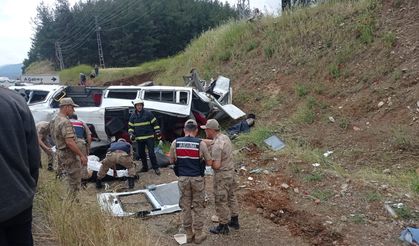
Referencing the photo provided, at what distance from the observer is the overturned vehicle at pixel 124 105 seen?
1089 centimetres

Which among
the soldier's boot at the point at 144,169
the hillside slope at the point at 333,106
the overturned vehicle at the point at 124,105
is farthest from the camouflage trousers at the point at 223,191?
the overturned vehicle at the point at 124,105

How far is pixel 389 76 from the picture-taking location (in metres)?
11.2

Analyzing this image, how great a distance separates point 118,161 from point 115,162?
68mm

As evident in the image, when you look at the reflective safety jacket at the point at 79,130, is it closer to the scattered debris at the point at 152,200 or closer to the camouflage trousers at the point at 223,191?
the scattered debris at the point at 152,200

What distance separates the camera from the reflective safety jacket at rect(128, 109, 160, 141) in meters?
9.06

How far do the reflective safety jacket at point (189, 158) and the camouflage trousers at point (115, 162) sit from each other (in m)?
2.82

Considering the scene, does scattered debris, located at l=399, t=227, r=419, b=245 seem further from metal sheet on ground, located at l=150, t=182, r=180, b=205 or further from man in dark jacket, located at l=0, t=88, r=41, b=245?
man in dark jacket, located at l=0, t=88, r=41, b=245

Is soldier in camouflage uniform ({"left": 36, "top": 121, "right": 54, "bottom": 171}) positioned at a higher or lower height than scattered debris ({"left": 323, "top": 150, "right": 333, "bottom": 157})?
higher

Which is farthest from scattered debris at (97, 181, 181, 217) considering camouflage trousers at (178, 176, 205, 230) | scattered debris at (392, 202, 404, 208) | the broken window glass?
the broken window glass

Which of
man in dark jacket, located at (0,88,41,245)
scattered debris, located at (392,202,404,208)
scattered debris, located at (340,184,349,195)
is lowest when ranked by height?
scattered debris, located at (340,184,349,195)

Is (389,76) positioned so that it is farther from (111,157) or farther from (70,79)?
(70,79)

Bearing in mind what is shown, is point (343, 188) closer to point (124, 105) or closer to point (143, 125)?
point (143, 125)

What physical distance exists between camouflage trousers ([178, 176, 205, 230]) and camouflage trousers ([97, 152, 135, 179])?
2770 millimetres

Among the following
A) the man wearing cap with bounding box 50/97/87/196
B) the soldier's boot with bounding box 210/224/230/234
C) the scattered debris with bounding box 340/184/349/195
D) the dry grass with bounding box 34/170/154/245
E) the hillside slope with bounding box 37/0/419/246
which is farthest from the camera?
the scattered debris with bounding box 340/184/349/195
